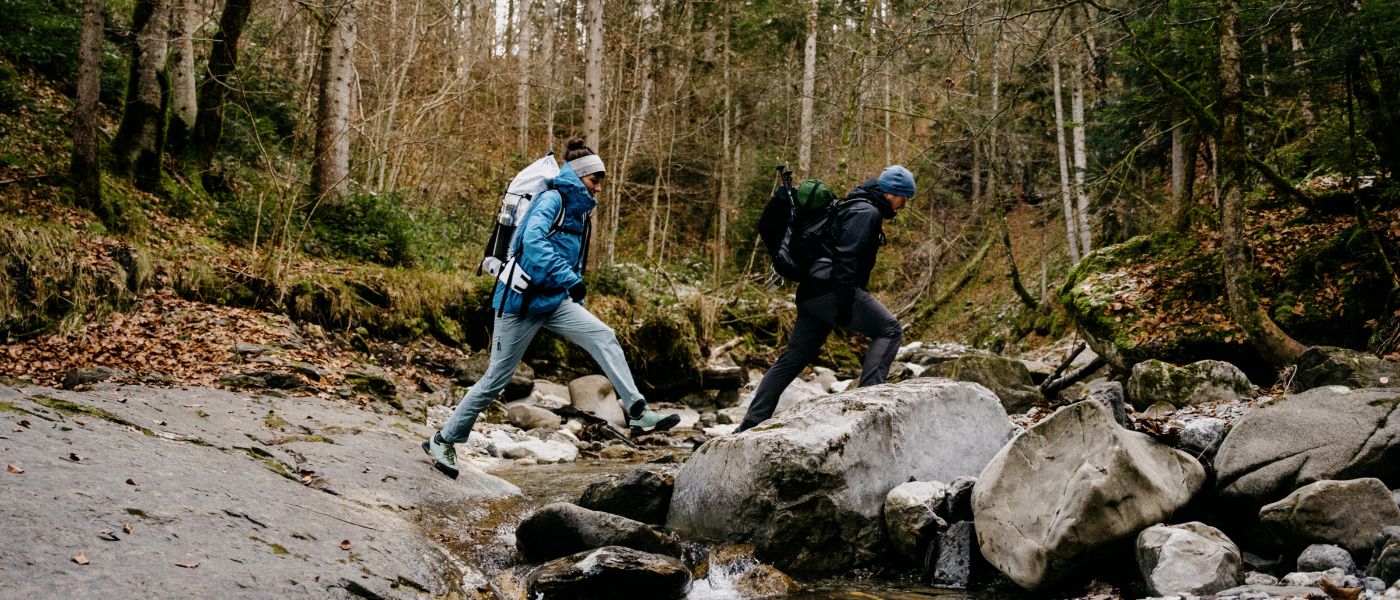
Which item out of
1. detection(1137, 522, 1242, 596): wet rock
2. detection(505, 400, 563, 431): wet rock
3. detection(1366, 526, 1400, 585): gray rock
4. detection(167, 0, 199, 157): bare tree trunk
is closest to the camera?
detection(1366, 526, 1400, 585): gray rock

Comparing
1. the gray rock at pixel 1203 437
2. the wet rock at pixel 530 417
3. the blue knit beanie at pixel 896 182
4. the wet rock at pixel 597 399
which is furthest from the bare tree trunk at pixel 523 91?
the gray rock at pixel 1203 437

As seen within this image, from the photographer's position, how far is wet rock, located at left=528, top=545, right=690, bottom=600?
4.11 metres

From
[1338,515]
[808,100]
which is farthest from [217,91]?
[1338,515]

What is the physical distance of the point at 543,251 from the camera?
5.27 m

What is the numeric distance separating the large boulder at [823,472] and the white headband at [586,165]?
74.3 inches

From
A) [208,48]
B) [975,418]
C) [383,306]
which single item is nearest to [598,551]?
[975,418]

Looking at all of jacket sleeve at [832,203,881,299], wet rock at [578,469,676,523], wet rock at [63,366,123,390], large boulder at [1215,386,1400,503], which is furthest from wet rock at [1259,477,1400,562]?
wet rock at [63,366,123,390]

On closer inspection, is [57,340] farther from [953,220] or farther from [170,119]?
[953,220]

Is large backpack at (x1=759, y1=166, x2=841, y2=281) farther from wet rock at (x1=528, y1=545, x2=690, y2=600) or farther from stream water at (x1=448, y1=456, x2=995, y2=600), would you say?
wet rock at (x1=528, y1=545, x2=690, y2=600)

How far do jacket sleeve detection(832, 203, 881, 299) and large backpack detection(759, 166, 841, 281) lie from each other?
13 cm

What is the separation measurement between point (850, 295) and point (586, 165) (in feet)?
6.60

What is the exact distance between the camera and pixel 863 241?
594 centimetres

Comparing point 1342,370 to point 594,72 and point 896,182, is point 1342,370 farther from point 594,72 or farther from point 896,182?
point 594,72

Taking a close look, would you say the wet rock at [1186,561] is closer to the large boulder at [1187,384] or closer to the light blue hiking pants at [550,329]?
the light blue hiking pants at [550,329]
